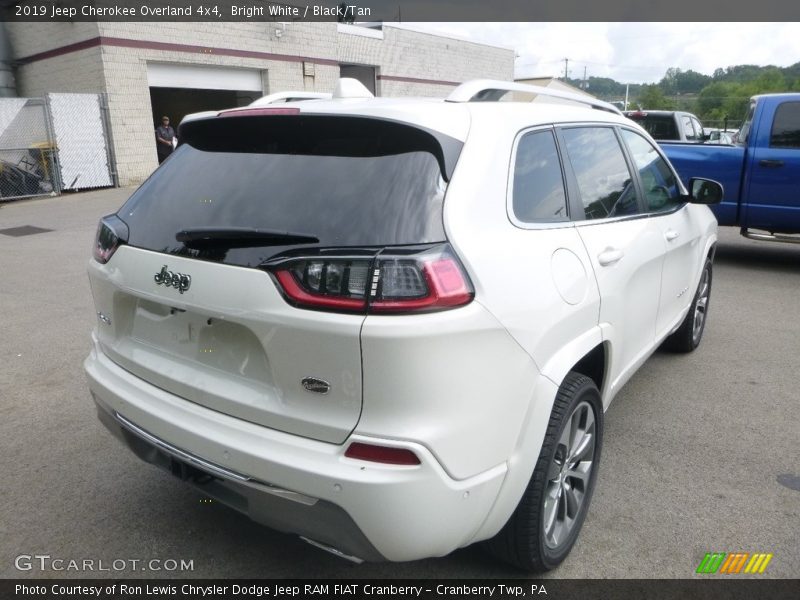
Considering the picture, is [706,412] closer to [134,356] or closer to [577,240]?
[577,240]

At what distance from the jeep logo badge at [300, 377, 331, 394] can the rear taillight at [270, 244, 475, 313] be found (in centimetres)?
22

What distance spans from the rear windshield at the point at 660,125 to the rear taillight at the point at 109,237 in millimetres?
12295

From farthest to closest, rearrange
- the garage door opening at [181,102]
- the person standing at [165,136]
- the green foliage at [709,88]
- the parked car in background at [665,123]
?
the green foliage at [709,88] < the garage door opening at [181,102] < the person standing at [165,136] < the parked car in background at [665,123]

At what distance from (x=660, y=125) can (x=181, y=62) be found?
43.4 feet

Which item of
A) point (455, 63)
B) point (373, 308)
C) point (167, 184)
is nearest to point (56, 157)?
point (167, 184)

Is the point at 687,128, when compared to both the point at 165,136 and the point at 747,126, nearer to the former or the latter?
the point at 747,126

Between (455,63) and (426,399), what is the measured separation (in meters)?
30.0

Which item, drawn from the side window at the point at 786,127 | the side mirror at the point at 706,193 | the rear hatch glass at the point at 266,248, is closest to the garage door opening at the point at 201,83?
the side window at the point at 786,127

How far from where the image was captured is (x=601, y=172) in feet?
10.3

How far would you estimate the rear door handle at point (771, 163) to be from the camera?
7548 millimetres

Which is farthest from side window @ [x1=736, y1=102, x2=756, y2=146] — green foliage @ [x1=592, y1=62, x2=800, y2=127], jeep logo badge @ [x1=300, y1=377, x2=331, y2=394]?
green foliage @ [x1=592, y1=62, x2=800, y2=127]

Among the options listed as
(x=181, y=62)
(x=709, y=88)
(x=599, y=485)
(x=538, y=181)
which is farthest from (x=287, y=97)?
(x=709, y=88)

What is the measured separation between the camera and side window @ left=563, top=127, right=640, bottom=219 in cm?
292

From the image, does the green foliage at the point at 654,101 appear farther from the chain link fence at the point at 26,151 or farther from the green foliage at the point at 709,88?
the chain link fence at the point at 26,151
